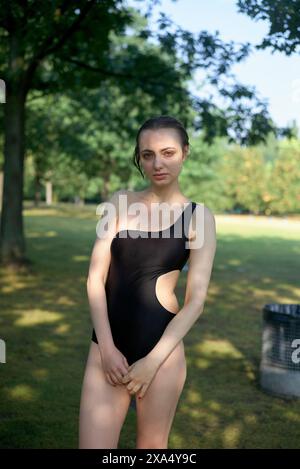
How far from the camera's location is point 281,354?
621cm

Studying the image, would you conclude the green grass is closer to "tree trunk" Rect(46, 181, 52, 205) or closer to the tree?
the tree

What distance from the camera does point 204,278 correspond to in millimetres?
2590

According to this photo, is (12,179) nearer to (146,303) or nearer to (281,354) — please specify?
(281,354)

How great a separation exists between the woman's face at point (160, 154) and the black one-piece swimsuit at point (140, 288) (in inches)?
9.2

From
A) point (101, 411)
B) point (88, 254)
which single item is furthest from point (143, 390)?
point (88, 254)

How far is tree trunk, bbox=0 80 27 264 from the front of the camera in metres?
14.2

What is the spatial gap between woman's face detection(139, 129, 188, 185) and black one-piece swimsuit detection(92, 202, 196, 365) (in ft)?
0.77

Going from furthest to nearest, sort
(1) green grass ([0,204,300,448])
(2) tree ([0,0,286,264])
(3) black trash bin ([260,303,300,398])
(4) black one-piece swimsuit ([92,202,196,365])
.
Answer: (2) tree ([0,0,286,264]) < (3) black trash bin ([260,303,300,398]) < (1) green grass ([0,204,300,448]) < (4) black one-piece swimsuit ([92,202,196,365])

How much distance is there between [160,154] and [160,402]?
1077 millimetres

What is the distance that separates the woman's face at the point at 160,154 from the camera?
2596 millimetres

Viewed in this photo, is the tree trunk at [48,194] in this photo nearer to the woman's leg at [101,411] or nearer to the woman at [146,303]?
the woman at [146,303]

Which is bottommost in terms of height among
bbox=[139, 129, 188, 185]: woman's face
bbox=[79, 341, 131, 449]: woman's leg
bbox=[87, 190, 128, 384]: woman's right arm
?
bbox=[79, 341, 131, 449]: woman's leg

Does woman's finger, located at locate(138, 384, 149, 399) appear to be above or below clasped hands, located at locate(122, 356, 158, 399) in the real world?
below

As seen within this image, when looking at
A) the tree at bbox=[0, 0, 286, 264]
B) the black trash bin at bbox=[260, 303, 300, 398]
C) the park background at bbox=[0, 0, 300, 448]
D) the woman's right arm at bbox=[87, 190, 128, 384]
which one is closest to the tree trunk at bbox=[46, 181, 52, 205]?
→ the park background at bbox=[0, 0, 300, 448]
